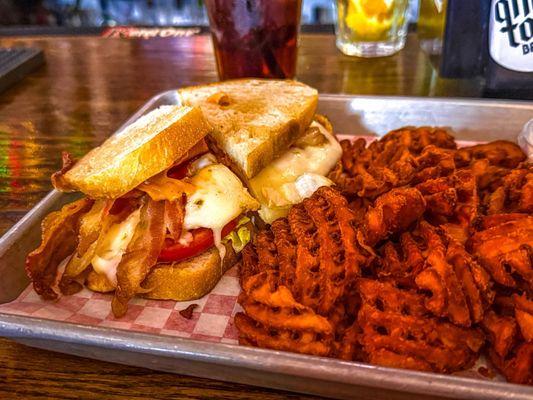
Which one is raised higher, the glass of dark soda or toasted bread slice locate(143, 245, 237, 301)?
the glass of dark soda

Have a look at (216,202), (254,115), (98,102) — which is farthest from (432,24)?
(216,202)

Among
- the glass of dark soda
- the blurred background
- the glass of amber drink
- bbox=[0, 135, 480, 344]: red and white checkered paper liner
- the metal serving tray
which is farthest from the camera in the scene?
the blurred background

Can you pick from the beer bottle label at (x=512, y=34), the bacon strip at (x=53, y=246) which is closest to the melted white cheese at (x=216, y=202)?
the bacon strip at (x=53, y=246)

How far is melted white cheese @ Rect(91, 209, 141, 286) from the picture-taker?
1.23 meters

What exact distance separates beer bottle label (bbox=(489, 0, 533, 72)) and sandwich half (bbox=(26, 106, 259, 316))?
47.2 inches

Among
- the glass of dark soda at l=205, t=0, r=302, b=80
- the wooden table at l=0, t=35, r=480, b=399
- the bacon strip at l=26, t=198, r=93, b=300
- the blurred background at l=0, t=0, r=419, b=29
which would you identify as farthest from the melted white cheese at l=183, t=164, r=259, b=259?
the blurred background at l=0, t=0, r=419, b=29

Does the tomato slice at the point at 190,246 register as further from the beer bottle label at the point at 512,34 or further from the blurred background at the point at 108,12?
the blurred background at the point at 108,12

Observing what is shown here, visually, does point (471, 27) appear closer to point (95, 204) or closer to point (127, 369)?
point (95, 204)

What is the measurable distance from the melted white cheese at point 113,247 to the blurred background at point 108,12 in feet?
14.6

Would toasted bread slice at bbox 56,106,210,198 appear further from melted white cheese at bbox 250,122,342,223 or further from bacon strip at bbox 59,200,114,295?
melted white cheese at bbox 250,122,342,223

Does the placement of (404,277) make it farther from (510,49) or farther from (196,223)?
(510,49)

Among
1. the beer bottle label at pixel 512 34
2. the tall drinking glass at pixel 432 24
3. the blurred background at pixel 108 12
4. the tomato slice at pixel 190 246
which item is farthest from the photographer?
the blurred background at pixel 108 12

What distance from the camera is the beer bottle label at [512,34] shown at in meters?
1.86

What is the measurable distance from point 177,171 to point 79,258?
322 mm
